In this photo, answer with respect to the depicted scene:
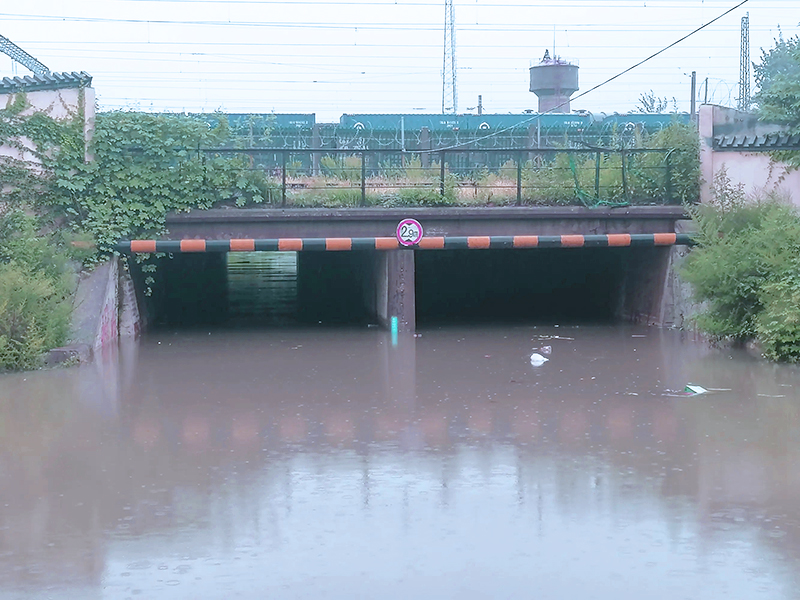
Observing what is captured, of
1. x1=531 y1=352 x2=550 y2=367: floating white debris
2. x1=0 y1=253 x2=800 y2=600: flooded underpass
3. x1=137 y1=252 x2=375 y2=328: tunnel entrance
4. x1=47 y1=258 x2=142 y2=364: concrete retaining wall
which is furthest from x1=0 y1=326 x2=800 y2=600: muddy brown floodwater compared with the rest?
x1=137 y1=252 x2=375 y2=328: tunnel entrance

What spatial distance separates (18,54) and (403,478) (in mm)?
24568

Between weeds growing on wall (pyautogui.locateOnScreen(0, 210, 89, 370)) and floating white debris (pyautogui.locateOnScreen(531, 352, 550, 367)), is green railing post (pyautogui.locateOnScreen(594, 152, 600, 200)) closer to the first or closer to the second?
floating white debris (pyautogui.locateOnScreen(531, 352, 550, 367))

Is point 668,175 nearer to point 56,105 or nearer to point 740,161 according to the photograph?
point 740,161

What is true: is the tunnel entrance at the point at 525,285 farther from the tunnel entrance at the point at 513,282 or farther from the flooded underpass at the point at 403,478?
the flooded underpass at the point at 403,478

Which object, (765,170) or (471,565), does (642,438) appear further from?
(765,170)

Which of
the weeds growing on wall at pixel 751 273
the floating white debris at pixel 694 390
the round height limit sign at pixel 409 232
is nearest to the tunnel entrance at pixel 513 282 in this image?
the round height limit sign at pixel 409 232

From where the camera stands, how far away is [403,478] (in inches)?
328

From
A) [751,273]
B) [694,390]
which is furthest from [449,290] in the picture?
[694,390]

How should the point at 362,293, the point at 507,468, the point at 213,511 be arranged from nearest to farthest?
A: 1. the point at 213,511
2. the point at 507,468
3. the point at 362,293

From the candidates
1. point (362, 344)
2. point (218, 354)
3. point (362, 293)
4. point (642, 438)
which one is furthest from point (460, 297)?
point (642, 438)

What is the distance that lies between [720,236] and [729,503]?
10564 mm

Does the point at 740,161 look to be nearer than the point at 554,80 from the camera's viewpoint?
Yes

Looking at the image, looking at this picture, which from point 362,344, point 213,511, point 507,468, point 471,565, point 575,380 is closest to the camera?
point 471,565

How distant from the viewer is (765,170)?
18.6 meters
